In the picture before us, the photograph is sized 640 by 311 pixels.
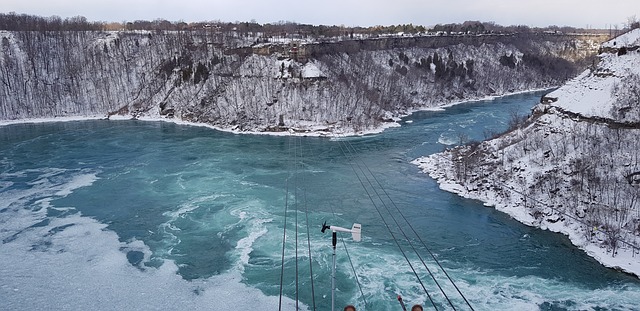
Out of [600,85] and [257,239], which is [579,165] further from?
[257,239]

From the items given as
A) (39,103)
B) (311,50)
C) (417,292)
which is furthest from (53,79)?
(417,292)

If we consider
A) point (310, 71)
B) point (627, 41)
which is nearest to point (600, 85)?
point (627, 41)

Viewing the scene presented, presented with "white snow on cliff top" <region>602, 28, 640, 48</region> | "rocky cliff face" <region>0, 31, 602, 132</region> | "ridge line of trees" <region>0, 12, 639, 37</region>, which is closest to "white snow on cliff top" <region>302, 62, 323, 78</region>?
"rocky cliff face" <region>0, 31, 602, 132</region>

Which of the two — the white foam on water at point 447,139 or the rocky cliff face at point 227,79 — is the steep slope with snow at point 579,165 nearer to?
the white foam on water at point 447,139

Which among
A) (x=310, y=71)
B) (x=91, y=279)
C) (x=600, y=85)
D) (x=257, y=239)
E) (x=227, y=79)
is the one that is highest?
(x=310, y=71)

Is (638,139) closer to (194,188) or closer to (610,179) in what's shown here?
(610,179)

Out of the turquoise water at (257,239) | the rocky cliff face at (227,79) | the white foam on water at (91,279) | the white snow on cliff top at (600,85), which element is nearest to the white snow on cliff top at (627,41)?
the white snow on cliff top at (600,85)
